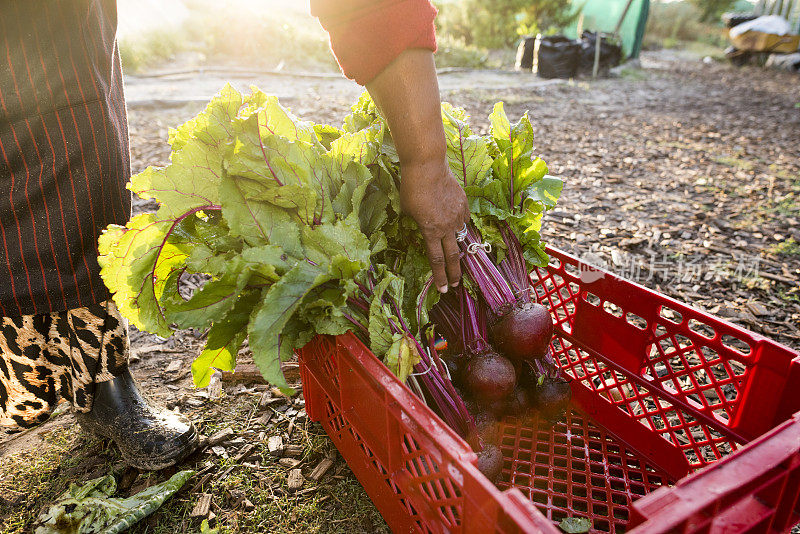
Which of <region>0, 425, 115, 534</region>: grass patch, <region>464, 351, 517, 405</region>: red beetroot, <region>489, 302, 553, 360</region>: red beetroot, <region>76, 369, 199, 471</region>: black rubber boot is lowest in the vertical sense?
<region>0, 425, 115, 534</region>: grass patch

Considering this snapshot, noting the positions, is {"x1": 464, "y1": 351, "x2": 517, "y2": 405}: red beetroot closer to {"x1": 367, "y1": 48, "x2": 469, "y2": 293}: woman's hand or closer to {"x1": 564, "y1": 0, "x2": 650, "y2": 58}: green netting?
{"x1": 367, "y1": 48, "x2": 469, "y2": 293}: woman's hand

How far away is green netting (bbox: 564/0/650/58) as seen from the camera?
14438 mm

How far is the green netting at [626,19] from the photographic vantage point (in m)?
14.4

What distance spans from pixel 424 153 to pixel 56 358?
61.3 inches

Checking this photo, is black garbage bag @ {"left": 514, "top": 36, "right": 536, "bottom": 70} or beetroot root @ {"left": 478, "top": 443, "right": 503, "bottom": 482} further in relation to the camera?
black garbage bag @ {"left": 514, "top": 36, "right": 536, "bottom": 70}

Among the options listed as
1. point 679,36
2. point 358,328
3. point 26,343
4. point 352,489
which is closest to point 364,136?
point 358,328

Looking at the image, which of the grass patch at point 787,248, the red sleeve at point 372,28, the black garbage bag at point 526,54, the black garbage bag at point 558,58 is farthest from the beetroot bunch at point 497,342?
the black garbage bag at point 526,54

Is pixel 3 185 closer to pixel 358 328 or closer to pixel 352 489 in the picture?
pixel 358 328

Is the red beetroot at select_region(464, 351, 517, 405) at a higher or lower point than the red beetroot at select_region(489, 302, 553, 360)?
lower

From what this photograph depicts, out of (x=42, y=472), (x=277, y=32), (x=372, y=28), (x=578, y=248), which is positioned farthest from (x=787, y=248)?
(x=277, y=32)

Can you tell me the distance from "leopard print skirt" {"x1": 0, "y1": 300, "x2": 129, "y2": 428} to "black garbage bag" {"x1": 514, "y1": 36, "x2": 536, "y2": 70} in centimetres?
1332

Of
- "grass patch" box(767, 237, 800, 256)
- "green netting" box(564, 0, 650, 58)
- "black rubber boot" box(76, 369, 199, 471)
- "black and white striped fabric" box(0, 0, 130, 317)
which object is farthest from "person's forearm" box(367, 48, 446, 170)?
"green netting" box(564, 0, 650, 58)

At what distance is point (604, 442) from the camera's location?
1956 mm

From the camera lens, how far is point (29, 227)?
5.27ft
